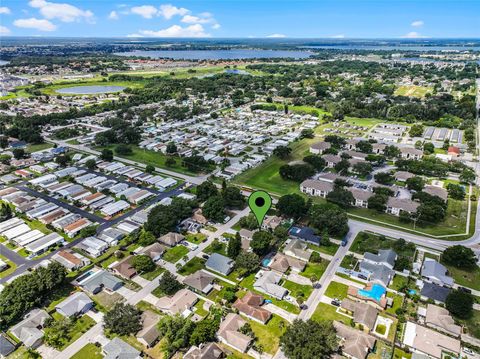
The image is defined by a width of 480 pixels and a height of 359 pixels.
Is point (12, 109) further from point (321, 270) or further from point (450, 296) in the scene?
point (450, 296)

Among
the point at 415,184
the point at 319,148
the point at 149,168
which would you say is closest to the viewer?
the point at 415,184

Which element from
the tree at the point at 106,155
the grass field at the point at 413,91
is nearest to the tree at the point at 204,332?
the tree at the point at 106,155

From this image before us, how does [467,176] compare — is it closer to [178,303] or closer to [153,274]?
[178,303]

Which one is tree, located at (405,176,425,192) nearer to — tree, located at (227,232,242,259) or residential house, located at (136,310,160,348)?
tree, located at (227,232,242,259)

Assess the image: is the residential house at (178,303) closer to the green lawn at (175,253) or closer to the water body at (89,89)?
the green lawn at (175,253)

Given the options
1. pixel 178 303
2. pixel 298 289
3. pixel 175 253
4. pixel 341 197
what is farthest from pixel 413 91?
pixel 178 303

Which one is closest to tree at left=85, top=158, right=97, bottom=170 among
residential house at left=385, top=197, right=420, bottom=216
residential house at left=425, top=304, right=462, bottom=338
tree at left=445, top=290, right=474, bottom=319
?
residential house at left=385, top=197, right=420, bottom=216

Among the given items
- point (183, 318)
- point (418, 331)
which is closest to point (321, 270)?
point (418, 331)
